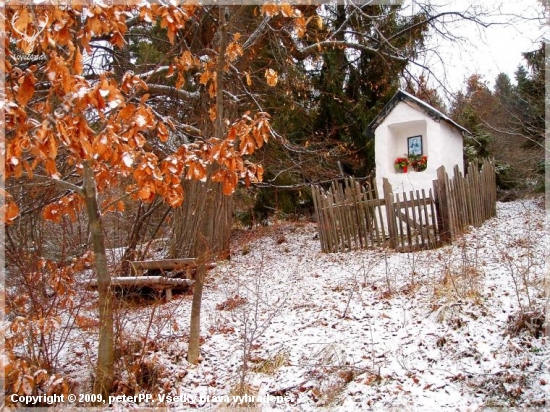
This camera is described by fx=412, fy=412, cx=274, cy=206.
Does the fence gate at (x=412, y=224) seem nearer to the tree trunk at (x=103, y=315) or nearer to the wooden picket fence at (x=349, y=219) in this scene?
the wooden picket fence at (x=349, y=219)

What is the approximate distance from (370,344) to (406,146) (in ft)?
23.4

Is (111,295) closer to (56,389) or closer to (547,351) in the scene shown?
(56,389)

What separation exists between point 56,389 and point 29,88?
2.41 m

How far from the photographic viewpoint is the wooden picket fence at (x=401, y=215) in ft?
25.2

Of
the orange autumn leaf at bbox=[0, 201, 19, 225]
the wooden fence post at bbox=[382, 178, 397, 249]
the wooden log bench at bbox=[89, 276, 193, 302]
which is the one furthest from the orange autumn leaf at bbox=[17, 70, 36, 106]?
the wooden fence post at bbox=[382, 178, 397, 249]

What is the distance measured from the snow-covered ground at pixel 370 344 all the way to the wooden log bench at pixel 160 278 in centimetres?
32

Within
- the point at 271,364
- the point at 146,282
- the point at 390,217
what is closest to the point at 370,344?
the point at 271,364

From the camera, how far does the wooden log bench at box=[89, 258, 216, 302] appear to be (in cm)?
412

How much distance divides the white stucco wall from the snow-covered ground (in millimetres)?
3521

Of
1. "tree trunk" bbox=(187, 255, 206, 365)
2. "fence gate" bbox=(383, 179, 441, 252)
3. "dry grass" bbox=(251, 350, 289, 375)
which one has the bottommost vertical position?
"dry grass" bbox=(251, 350, 289, 375)

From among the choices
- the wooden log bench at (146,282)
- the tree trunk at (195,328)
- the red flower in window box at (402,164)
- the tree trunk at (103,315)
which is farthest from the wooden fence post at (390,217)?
the tree trunk at (103,315)

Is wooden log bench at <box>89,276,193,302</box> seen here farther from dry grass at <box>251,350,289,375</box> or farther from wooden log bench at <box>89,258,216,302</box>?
dry grass at <box>251,350,289,375</box>

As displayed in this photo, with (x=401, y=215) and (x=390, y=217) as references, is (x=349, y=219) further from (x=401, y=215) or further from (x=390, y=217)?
(x=401, y=215)

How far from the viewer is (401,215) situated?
802 centimetres
